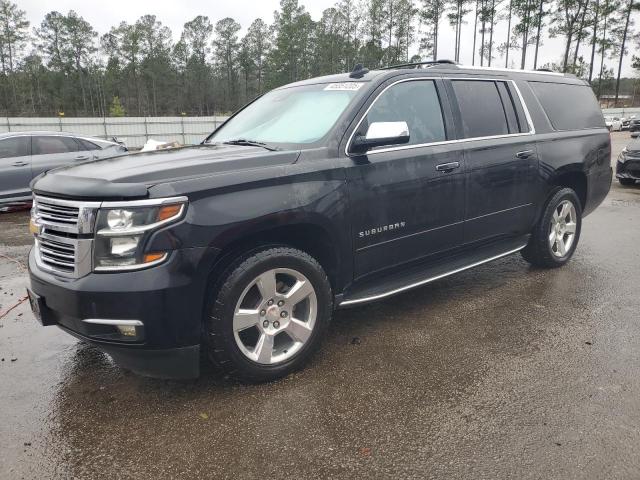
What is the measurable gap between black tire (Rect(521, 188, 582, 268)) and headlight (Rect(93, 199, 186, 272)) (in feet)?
12.6

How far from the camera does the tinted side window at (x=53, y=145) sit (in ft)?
31.4

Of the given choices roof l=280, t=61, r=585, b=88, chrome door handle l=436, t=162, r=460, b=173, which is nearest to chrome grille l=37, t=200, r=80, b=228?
roof l=280, t=61, r=585, b=88

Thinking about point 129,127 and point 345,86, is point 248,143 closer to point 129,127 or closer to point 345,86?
point 345,86

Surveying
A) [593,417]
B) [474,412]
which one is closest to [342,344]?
[474,412]

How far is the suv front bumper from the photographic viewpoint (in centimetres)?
257

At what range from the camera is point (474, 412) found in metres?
2.78

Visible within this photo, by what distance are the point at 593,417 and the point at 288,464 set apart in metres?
1.64

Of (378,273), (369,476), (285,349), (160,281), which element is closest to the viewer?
(369,476)

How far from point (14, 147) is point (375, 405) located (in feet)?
30.1

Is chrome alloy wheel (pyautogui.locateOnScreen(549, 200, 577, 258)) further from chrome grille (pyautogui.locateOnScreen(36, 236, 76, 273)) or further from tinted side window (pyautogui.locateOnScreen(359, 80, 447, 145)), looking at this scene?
chrome grille (pyautogui.locateOnScreen(36, 236, 76, 273))

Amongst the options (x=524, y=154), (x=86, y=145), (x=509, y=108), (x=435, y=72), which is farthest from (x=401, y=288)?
(x=86, y=145)

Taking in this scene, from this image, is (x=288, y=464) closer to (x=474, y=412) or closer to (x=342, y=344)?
(x=474, y=412)

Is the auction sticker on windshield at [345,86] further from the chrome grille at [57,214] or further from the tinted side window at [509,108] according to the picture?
the chrome grille at [57,214]

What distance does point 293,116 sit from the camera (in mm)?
3822
